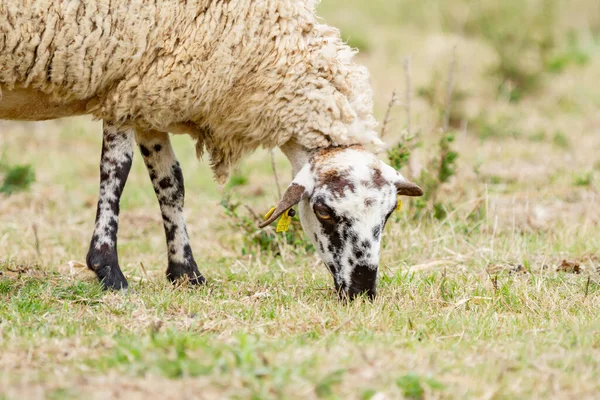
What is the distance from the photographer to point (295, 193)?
15.7ft

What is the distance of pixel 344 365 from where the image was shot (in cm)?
321

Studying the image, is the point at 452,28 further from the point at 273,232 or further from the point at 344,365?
the point at 344,365

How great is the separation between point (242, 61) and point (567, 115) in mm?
8417

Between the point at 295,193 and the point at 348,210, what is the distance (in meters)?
0.33

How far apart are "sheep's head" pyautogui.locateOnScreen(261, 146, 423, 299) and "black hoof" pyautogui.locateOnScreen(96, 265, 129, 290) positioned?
979 mm

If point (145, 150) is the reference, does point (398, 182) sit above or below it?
above

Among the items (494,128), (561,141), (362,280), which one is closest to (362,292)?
(362,280)

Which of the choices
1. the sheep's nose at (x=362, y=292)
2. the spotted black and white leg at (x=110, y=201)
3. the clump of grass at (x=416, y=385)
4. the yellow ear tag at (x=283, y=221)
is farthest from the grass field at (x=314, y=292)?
the yellow ear tag at (x=283, y=221)

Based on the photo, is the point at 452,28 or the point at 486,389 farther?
the point at 452,28

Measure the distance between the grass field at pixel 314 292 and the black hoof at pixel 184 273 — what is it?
0.15 m

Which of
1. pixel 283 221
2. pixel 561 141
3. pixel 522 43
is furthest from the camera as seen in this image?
pixel 522 43

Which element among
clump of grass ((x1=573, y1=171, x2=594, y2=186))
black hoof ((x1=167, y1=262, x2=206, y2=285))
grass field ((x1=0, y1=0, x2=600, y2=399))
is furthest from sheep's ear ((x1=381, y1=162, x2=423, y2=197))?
A: clump of grass ((x1=573, y1=171, x2=594, y2=186))

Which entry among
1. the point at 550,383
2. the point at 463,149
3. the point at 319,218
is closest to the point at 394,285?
the point at 319,218

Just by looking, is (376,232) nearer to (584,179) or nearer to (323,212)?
(323,212)
